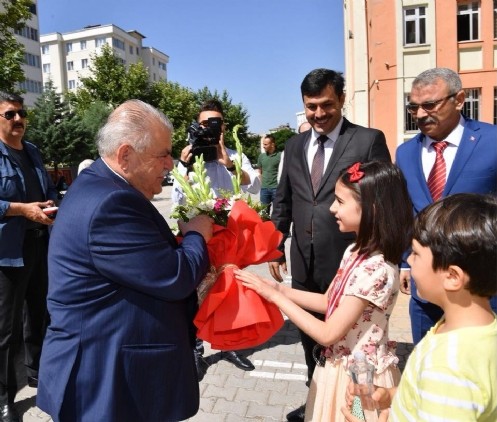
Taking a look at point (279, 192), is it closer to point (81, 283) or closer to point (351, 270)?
point (351, 270)

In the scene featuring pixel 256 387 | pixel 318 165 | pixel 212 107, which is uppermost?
pixel 212 107

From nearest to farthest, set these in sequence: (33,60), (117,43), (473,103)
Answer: (473,103) → (33,60) → (117,43)

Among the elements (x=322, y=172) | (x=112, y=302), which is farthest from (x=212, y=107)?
(x=112, y=302)

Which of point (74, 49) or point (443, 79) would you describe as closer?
point (443, 79)

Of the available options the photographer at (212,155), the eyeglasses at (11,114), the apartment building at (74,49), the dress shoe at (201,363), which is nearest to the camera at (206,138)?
the photographer at (212,155)

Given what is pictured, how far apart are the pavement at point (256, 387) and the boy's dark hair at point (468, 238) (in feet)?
8.23

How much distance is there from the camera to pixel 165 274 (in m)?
1.71

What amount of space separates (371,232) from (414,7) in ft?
68.8

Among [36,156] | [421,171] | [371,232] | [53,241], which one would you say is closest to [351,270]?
[371,232]

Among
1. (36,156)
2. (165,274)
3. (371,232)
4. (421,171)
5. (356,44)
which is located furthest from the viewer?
(356,44)

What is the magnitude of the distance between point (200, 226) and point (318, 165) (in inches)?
55.0

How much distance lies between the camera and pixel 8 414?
132 inches

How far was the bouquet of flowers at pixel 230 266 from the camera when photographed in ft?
6.68

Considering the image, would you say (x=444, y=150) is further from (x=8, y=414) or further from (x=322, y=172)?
(x=8, y=414)
